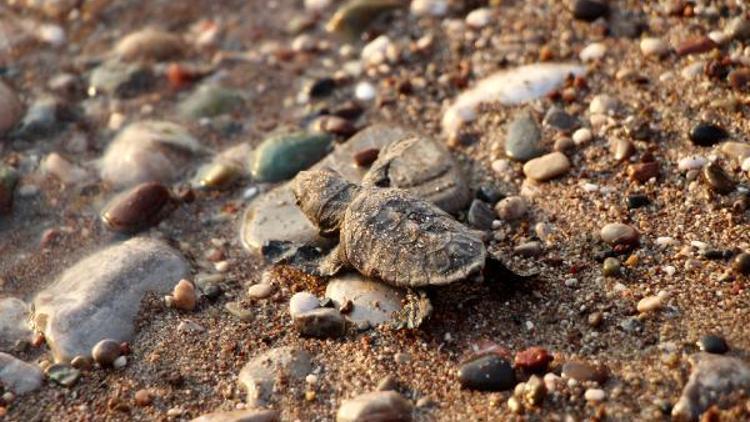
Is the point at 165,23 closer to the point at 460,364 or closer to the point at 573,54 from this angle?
the point at 573,54

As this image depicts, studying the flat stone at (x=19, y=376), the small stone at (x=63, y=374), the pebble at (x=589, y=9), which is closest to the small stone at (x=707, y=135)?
the pebble at (x=589, y=9)

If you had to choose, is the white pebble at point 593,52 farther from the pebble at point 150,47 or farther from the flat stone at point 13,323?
the flat stone at point 13,323

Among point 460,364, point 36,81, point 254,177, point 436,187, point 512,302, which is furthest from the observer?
point 36,81

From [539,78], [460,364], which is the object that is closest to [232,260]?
[460,364]

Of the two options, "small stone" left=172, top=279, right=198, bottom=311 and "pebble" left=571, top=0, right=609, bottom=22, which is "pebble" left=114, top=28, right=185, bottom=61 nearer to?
"small stone" left=172, top=279, right=198, bottom=311

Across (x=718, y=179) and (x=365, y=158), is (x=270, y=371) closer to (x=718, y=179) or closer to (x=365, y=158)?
(x=365, y=158)

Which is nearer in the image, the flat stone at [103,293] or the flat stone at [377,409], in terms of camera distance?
the flat stone at [377,409]

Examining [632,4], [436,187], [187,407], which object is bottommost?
[187,407]

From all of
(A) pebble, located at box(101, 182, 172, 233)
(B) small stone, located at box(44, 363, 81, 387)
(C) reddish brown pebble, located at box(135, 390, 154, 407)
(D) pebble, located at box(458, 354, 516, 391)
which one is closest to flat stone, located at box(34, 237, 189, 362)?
(B) small stone, located at box(44, 363, 81, 387)
